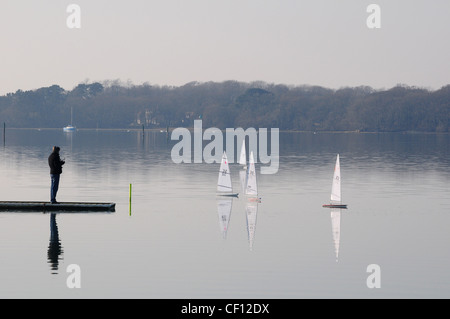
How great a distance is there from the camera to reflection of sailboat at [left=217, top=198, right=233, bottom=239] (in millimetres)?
41025

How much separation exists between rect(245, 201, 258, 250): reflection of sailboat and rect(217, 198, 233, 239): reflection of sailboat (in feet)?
3.69

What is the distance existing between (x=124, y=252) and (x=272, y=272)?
273 inches

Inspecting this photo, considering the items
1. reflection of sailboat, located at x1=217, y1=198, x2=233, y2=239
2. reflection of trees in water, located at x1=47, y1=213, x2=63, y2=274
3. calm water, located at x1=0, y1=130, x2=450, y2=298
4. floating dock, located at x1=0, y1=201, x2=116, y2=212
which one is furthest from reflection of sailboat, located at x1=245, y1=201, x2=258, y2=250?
reflection of trees in water, located at x1=47, y1=213, x2=63, y2=274

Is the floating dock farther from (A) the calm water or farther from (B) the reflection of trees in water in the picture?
(B) the reflection of trees in water

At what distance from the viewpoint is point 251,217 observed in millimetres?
45469

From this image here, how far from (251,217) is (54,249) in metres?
14.4

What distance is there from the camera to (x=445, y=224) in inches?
1690

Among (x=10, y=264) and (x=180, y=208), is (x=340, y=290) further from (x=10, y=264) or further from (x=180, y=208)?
(x=180, y=208)

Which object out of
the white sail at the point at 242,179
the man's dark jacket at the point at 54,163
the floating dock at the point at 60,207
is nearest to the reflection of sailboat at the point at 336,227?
the floating dock at the point at 60,207

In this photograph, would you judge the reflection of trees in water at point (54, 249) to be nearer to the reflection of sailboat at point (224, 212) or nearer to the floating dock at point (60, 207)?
the floating dock at point (60, 207)

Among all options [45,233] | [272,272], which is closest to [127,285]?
[272,272]

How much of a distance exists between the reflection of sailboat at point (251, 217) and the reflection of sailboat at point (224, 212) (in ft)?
3.69

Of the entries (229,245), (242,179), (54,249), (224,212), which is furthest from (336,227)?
(242,179)

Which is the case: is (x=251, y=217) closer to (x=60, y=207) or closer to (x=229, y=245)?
(x=229, y=245)
